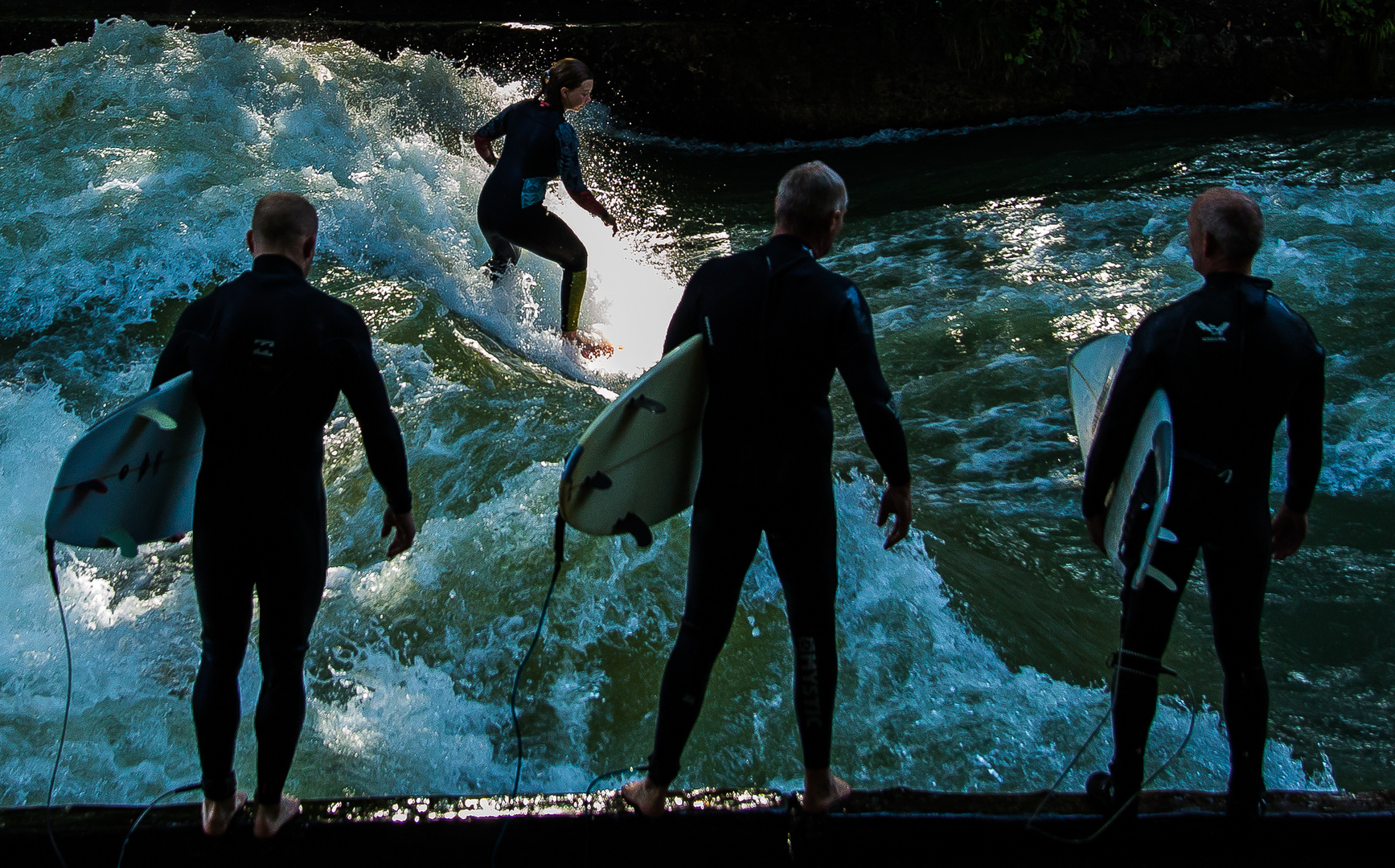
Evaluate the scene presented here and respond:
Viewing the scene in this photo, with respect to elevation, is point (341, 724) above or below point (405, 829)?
below

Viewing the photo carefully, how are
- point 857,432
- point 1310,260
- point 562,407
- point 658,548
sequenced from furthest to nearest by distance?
point 1310,260 < point 857,432 < point 562,407 < point 658,548

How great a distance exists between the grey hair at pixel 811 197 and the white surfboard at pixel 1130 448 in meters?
0.92

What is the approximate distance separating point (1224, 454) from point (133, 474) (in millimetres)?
2820

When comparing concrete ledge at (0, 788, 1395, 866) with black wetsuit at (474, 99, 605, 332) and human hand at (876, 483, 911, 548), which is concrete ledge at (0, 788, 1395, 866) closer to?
human hand at (876, 483, 911, 548)

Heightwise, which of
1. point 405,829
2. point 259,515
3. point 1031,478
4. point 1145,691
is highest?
point 259,515

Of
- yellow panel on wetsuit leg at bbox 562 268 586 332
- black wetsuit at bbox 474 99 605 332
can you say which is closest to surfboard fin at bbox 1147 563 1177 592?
black wetsuit at bbox 474 99 605 332

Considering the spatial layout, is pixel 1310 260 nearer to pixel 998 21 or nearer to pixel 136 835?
pixel 998 21

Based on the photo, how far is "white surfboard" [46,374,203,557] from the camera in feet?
8.59

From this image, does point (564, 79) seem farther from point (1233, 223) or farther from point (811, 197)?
point (1233, 223)

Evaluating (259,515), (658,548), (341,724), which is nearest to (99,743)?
(341,724)

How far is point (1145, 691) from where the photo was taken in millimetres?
2871

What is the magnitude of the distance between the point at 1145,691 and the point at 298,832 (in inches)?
91.5

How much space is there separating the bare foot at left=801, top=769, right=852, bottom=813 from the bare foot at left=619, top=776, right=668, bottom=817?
39cm

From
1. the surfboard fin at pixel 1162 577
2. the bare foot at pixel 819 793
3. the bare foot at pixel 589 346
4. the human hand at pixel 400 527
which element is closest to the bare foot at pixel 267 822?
the human hand at pixel 400 527
